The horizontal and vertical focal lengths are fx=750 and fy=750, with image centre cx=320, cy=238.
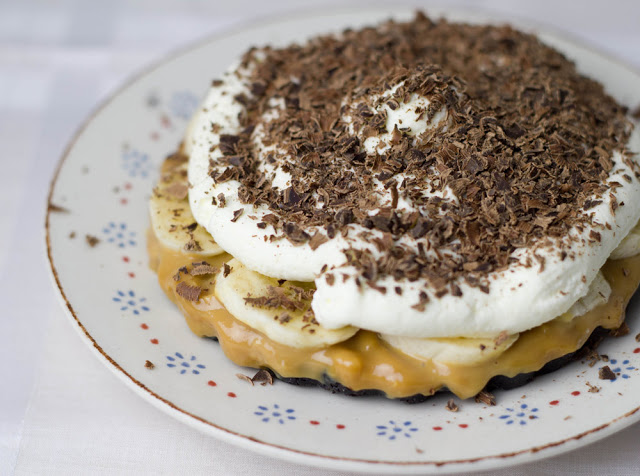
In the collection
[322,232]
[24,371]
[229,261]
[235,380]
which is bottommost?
[24,371]

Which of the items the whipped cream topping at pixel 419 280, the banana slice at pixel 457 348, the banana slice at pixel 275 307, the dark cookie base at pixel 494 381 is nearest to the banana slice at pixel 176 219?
the whipped cream topping at pixel 419 280

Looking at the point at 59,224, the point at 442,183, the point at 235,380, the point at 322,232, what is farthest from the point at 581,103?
the point at 59,224

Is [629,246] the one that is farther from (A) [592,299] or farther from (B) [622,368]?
(B) [622,368]

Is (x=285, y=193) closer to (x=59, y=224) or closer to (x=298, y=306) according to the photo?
(x=298, y=306)

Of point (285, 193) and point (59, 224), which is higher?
point (285, 193)

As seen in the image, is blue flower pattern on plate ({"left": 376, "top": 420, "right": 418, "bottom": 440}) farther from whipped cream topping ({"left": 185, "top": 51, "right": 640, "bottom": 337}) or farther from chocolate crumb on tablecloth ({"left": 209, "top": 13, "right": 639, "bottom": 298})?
chocolate crumb on tablecloth ({"left": 209, "top": 13, "right": 639, "bottom": 298})

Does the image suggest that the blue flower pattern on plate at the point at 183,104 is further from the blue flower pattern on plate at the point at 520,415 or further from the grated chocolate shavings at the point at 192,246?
the blue flower pattern on plate at the point at 520,415

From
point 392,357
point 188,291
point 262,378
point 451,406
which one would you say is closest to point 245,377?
point 262,378
